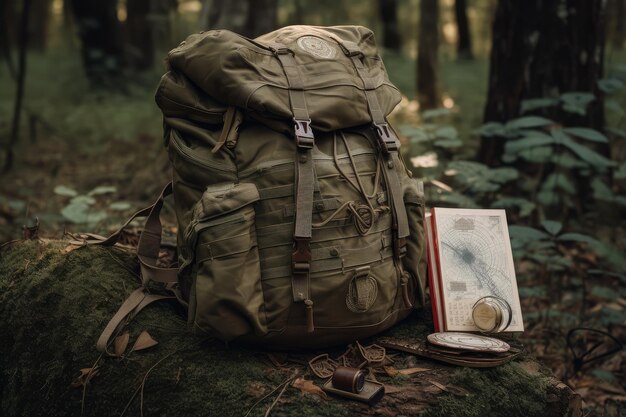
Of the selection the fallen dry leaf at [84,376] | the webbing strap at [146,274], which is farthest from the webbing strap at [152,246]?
the fallen dry leaf at [84,376]

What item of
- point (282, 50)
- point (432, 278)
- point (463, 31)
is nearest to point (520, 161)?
point (432, 278)

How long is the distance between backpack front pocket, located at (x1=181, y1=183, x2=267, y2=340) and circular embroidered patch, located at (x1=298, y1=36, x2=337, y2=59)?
0.78 meters

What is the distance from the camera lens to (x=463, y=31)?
1591 centimetres

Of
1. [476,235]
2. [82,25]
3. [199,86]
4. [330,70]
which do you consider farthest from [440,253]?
[82,25]

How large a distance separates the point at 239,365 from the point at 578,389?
222 cm

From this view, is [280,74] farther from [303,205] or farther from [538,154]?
[538,154]

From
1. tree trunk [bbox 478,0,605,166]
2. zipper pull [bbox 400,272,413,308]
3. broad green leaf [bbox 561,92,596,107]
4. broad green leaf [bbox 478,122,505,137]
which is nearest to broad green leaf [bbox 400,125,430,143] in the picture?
broad green leaf [bbox 478,122,505,137]

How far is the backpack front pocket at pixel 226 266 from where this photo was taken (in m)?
2.32

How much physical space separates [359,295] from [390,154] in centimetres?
68

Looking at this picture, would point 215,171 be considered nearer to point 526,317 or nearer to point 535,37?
point 526,317

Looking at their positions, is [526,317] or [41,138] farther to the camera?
[41,138]

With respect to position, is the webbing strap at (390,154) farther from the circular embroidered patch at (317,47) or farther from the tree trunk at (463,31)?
the tree trunk at (463,31)

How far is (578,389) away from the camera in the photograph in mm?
3598

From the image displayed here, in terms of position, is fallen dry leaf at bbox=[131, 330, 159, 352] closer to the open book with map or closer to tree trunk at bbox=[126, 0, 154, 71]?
the open book with map
